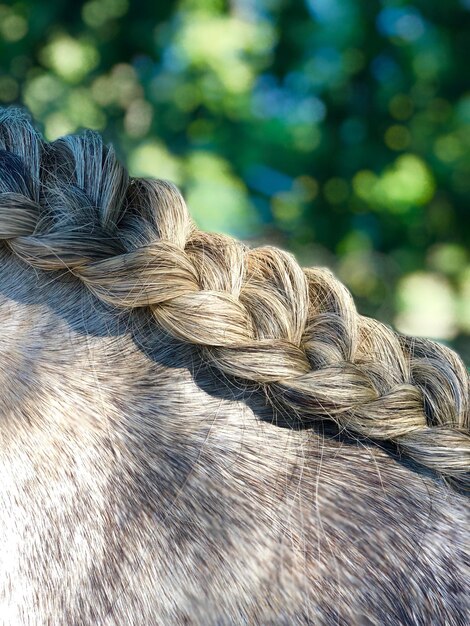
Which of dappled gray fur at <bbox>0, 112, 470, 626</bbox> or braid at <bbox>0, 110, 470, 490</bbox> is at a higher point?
braid at <bbox>0, 110, 470, 490</bbox>

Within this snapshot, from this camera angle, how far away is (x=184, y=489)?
72 centimetres

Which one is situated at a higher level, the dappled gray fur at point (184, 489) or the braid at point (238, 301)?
the braid at point (238, 301)

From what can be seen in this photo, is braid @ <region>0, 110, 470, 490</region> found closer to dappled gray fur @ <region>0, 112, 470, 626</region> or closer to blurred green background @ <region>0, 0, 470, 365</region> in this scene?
dappled gray fur @ <region>0, 112, 470, 626</region>

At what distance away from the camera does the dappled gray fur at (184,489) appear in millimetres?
688

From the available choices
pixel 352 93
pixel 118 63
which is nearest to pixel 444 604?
pixel 352 93

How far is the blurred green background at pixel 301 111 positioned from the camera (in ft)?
4.32

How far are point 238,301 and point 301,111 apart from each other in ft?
2.44

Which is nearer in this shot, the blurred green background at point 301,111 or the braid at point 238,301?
the braid at point 238,301

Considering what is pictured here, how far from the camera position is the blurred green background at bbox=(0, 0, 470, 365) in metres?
1.32

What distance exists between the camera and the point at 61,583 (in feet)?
2.33

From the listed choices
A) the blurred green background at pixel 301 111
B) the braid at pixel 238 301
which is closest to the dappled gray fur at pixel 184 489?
the braid at pixel 238 301

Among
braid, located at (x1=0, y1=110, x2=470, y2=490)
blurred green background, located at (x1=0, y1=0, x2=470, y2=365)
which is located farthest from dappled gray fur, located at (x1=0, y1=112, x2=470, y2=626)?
blurred green background, located at (x1=0, y1=0, x2=470, y2=365)

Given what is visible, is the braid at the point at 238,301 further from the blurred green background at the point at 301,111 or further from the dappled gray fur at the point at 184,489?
the blurred green background at the point at 301,111

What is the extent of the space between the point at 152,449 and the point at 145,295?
6.7 inches
